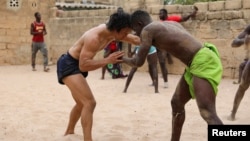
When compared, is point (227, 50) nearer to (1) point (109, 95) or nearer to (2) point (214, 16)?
(2) point (214, 16)

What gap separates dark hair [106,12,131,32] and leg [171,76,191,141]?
76 cm

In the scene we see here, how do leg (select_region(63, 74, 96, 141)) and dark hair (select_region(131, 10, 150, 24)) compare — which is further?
leg (select_region(63, 74, 96, 141))

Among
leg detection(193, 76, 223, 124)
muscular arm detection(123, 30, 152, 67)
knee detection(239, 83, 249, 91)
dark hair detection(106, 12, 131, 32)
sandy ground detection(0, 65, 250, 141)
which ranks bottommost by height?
sandy ground detection(0, 65, 250, 141)

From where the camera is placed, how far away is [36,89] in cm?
816

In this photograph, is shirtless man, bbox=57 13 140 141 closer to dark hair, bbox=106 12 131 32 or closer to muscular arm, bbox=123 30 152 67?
dark hair, bbox=106 12 131 32

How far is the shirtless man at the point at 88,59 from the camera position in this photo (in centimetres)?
376

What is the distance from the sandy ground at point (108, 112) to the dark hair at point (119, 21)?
1324 mm

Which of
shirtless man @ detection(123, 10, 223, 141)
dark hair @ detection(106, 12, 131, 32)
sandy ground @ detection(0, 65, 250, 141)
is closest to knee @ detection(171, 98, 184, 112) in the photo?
Result: shirtless man @ detection(123, 10, 223, 141)

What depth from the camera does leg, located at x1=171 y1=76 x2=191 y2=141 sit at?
3654 millimetres

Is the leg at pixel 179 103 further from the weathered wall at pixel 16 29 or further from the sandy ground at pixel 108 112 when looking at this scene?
the weathered wall at pixel 16 29

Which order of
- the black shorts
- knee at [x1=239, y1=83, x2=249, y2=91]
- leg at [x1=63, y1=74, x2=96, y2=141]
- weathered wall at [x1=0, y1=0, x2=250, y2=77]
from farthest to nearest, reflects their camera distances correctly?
weathered wall at [x1=0, y1=0, x2=250, y2=77], knee at [x1=239, y1=83, x2=249, y2=91], the black shorts, leg at [x1=63, y1=74, x2=96, y2=141]

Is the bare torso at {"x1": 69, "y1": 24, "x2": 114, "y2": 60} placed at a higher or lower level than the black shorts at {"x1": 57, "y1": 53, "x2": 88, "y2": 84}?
higher

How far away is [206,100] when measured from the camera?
329cm

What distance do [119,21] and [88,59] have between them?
48 centimetres
